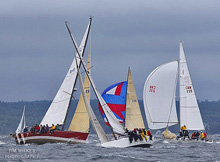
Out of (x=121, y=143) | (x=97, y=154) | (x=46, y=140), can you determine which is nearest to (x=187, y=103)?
(x=46, y=140)

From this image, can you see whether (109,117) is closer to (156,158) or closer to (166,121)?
(156,158)

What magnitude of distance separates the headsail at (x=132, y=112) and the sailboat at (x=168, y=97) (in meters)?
5.55

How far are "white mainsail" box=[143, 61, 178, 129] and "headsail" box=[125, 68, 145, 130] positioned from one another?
5473 mm

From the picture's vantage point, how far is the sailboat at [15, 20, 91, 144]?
1788 inches

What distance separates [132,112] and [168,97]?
8172 millimetres

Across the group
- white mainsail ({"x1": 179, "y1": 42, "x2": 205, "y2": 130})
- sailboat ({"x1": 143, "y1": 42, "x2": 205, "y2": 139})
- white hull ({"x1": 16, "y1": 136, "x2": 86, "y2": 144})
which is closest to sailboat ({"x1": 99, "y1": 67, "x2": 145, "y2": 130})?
sailboat ({"x1": 143, "y1": 42, "x2": 205, "y2": 139})

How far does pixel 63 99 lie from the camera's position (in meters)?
48.0

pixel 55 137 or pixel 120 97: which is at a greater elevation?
pixel 120 97

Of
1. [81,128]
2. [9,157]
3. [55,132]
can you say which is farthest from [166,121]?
[9,157]

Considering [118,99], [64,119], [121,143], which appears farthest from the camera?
[118,99]

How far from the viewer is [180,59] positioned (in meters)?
57.4

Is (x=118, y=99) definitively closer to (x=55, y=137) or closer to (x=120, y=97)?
(x=120, y=97)

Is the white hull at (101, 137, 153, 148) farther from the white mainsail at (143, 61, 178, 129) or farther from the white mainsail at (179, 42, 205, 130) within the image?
the white mainsail at (179, 42, 205, 130)

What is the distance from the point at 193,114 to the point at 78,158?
23.0 meters
